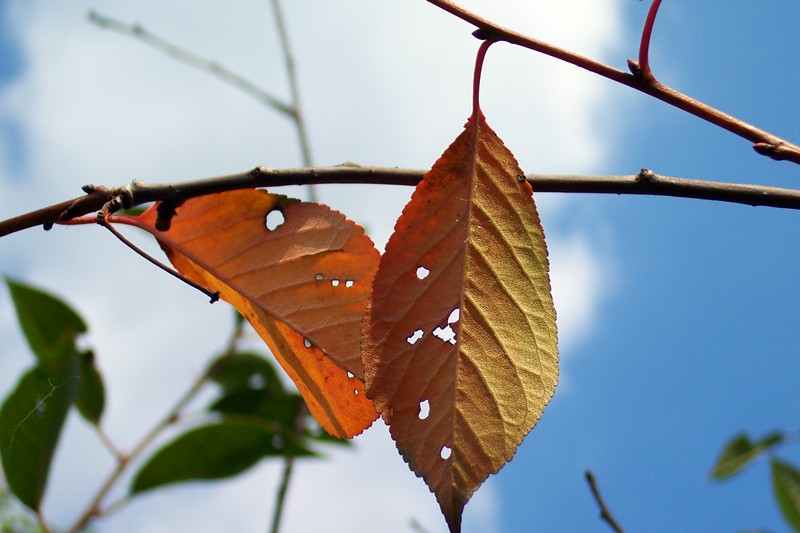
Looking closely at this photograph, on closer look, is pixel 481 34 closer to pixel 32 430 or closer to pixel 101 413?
pixel 32 430

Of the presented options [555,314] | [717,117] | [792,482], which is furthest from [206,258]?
[792,482]

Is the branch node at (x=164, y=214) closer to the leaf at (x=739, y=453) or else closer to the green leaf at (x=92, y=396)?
the green leaf at (x=92, y=396)

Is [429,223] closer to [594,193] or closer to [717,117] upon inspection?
[594,193]

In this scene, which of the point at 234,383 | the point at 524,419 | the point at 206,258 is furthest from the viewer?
the point at 234,383

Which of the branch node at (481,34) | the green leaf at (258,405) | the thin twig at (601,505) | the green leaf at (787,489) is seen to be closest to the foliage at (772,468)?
the green leaf at (787,489)

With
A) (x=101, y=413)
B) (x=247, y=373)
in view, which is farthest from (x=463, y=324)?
(x=247, y=373)

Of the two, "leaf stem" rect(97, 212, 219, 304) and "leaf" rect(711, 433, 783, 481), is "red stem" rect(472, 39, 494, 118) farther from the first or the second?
"leaf" rect(711, 433, 783, 481)
